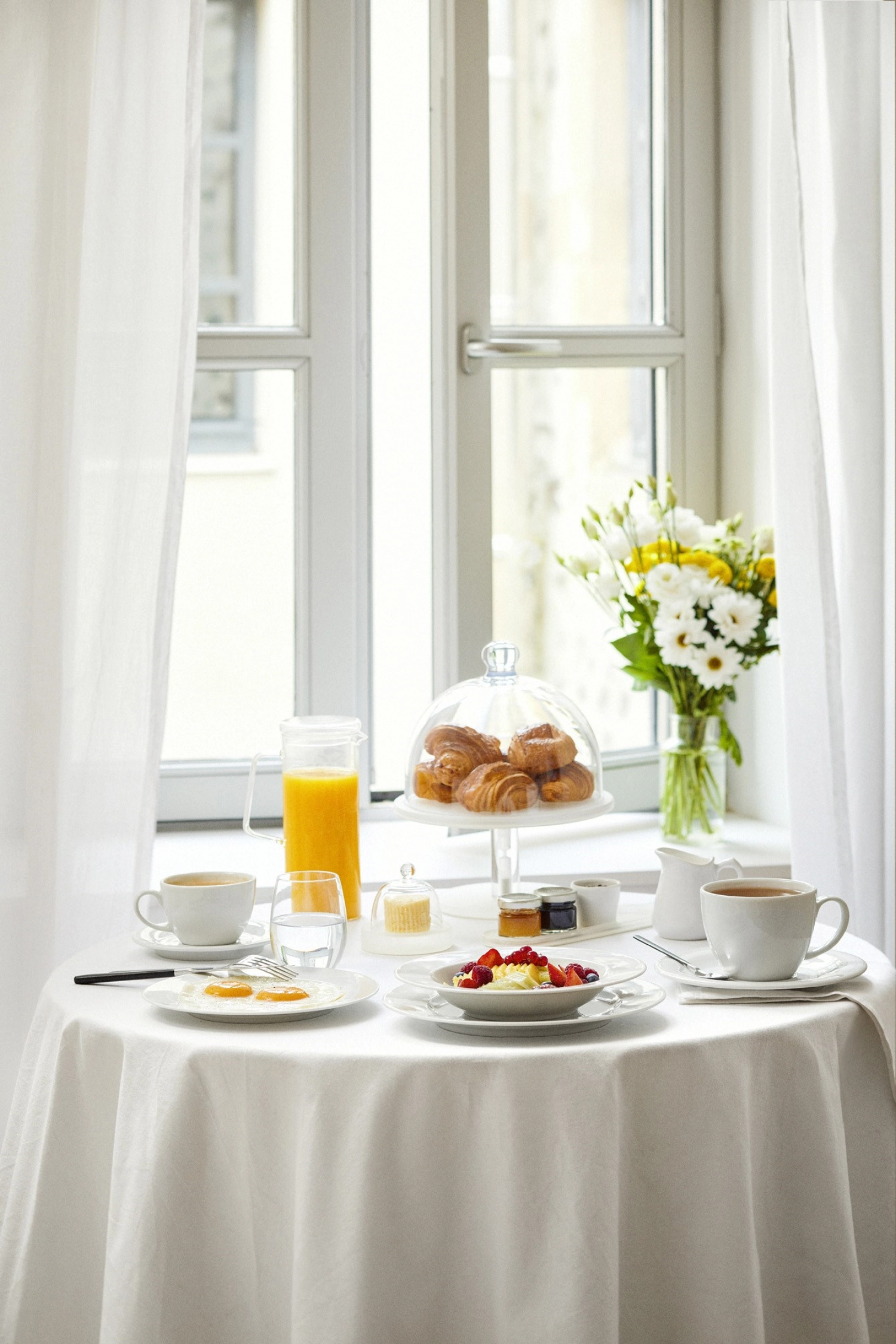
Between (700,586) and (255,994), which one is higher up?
(700,586)

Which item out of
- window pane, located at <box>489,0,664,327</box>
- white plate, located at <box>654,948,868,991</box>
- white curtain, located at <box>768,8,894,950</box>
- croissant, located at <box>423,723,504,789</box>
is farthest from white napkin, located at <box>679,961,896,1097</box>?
window pane, located at <box>489,0,664,327</box>

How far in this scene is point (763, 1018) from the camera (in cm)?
126

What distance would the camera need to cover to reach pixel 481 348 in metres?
2.62

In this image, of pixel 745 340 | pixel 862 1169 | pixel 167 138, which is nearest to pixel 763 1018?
pixel 862 1169

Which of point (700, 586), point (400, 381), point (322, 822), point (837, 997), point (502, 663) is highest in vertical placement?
point (400, 381)

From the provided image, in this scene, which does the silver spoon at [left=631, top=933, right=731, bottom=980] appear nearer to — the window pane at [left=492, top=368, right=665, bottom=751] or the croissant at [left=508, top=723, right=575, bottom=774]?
the croissant at [left=508, top=723, right=575, bottom=774]

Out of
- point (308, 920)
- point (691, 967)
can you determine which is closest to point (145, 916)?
point (308, 920)

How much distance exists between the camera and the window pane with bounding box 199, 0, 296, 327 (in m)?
2.64

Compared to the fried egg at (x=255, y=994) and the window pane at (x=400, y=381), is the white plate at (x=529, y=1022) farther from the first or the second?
the window pane at (x=400, y=381)

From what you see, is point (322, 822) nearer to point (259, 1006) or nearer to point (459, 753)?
point (459, 753)

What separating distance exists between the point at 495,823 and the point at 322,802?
0.71ft

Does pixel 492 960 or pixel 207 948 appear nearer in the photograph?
pixel 492 960

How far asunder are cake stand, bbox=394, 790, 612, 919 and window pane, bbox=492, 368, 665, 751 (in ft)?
3.24

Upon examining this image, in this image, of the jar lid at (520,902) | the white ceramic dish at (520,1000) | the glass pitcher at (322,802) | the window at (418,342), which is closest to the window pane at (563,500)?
the window at (418,342)
